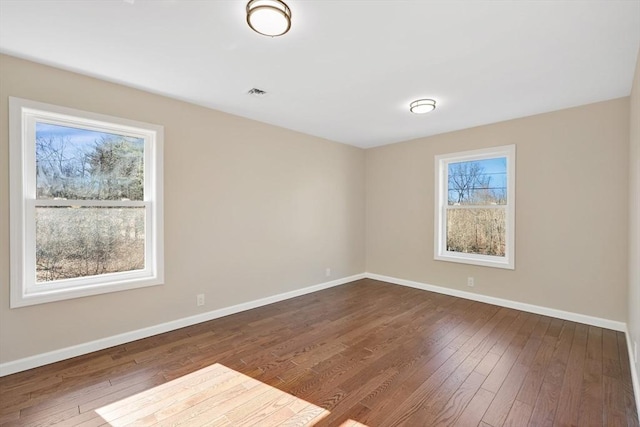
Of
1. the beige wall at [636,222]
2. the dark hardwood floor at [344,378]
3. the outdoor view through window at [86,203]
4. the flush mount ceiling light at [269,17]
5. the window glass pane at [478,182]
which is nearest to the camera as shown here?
the flush mount ceiling light at [269,17]

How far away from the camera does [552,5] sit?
1765mm

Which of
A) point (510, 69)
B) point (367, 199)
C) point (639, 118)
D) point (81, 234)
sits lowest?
point (81, 234)

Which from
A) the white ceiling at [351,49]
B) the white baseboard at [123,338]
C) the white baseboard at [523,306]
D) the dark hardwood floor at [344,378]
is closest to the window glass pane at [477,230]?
the white baseboard at [523,306]

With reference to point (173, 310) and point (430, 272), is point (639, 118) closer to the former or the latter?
point (430, 272)

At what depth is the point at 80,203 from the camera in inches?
106

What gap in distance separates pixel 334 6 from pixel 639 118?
7.57 feet

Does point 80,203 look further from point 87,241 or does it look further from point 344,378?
point 344,378

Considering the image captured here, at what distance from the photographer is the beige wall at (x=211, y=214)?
2.45 m

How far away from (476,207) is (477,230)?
1.16 ft

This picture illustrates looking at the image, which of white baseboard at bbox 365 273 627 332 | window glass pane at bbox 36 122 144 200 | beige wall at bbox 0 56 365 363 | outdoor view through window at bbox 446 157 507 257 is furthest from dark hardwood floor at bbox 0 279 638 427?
window glass pane at bbox 36 122 144 200

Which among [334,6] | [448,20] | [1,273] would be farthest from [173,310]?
[448,20]

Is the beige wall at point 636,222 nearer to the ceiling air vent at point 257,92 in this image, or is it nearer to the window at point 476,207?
the window at point 476,207

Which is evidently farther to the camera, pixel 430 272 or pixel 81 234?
pixel 430 272

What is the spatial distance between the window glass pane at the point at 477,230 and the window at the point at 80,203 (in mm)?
4163
